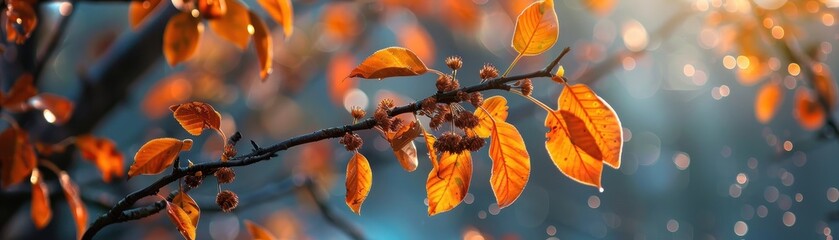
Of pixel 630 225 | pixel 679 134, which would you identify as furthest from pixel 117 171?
pixel 679 134

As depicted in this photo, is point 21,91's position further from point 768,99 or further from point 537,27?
point 768,99

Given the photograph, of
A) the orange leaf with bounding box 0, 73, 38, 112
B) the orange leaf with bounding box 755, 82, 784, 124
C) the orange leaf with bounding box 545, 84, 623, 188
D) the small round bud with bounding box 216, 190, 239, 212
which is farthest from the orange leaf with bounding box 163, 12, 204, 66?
the orange leaf with bounding box 755, 82, 784, 124

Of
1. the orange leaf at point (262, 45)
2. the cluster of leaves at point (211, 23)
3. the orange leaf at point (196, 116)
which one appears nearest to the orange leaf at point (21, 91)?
the cluster of leaves at point (211, 23)

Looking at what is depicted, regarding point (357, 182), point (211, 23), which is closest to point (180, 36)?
point (211, 23)

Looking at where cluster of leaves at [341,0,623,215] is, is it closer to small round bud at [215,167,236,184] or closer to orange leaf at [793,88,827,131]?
small round bud at [215,167,236,184]

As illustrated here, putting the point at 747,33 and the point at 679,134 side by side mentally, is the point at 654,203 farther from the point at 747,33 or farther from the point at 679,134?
the point at 747,33

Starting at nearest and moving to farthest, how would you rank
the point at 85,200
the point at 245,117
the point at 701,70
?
the point at 85,200 < the point at 245,117 < the point at 701,70

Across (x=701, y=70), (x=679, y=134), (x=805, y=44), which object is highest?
(x=805, y=44)
